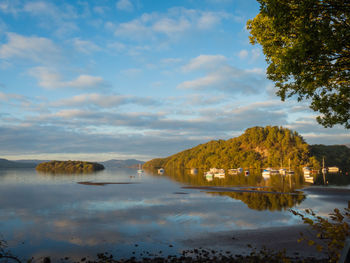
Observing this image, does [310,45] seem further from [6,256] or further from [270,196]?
[270,196]

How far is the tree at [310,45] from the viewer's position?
13734mm

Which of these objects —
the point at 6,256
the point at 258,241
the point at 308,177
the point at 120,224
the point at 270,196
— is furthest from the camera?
the point at 308,177

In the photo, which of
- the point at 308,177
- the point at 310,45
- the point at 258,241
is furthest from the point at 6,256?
the point at 308,177

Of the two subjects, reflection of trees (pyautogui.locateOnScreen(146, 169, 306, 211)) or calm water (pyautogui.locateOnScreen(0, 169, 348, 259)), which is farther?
reflection of trees (pyautogui.locateOnScreen(146, 169, 306, 211))

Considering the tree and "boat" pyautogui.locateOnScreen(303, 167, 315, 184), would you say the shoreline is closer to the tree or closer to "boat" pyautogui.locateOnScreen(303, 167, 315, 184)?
the tree

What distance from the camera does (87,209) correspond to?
1745 inches

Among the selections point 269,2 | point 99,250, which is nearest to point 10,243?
point 99,250

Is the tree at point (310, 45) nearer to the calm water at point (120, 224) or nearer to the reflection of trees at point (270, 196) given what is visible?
the calm water at point (120, 224)

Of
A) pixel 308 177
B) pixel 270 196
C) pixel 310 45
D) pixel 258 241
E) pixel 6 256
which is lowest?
pixel 308 177

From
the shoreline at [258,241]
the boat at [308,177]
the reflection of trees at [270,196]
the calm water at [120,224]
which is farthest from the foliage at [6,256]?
the boat at [308,177]

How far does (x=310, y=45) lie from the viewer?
13844mm

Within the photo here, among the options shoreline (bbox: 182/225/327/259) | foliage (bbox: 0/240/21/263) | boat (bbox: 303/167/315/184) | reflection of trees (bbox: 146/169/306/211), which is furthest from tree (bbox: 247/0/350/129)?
boat (bbox: 303/167/315/184)

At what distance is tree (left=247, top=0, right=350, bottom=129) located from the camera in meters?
13.7

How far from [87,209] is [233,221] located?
2530cm
